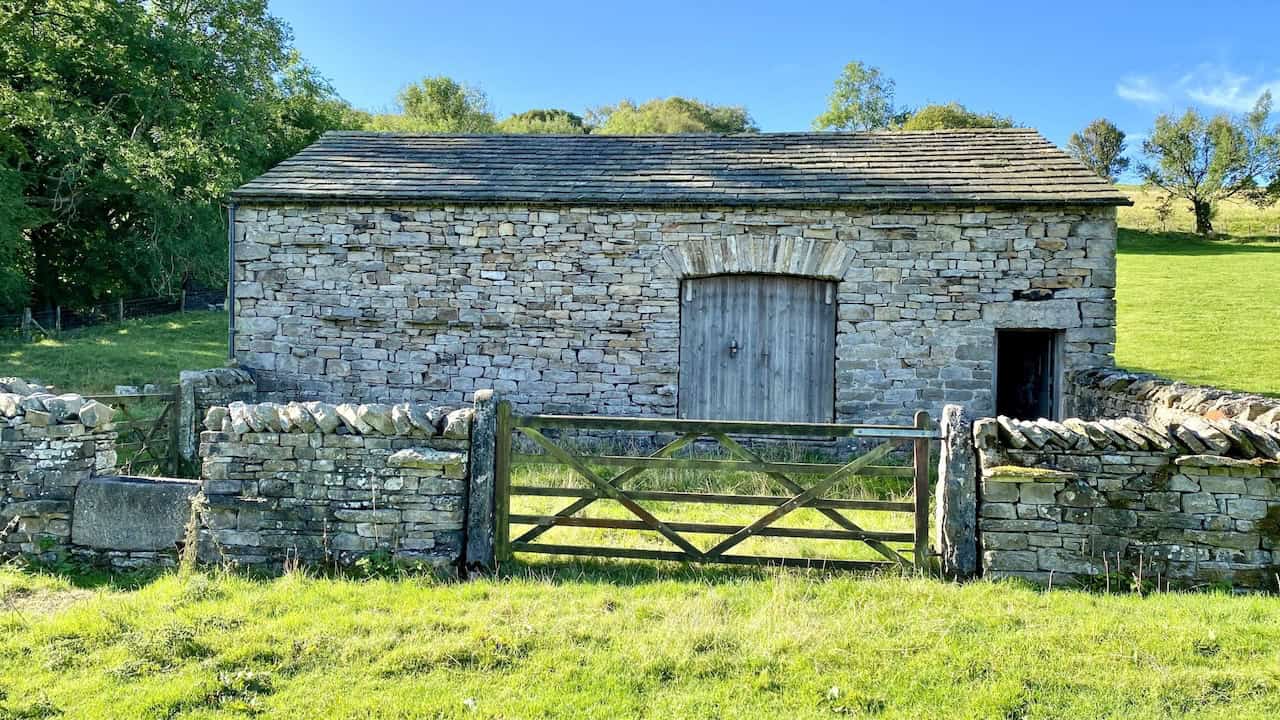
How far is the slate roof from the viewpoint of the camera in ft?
33.6

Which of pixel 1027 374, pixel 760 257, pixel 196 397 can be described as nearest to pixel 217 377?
pixel 196 397

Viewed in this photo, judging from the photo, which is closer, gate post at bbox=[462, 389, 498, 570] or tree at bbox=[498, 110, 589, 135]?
gate post at bbox=[462, 389, 498, 570]

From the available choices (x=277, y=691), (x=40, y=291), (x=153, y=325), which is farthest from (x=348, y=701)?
(x=40, y=291)

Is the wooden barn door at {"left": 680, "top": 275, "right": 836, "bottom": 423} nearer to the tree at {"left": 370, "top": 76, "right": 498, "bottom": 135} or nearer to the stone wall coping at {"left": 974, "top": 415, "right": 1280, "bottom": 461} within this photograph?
the stone wall coping at {"left": 974, "top": 415, "right": 1280, "bottom": 461}

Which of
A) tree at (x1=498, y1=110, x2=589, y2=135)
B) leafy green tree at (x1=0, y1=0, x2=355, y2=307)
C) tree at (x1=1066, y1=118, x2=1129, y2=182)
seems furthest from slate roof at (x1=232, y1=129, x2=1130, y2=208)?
tree at (x1=1066, y1=118, x2=1129, y2=182)

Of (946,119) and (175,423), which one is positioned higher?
(946,119)

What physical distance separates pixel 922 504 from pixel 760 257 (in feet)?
17.9

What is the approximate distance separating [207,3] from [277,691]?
23756 mm

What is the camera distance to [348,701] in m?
3.77

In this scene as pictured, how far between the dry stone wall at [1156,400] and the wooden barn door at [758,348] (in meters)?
3.07

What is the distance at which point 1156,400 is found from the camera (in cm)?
795

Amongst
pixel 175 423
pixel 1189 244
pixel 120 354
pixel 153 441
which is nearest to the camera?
pixel 153 441

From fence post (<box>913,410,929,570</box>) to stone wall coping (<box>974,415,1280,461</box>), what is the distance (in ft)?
1.22

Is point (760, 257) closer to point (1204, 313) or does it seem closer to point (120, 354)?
point (120, 354)
